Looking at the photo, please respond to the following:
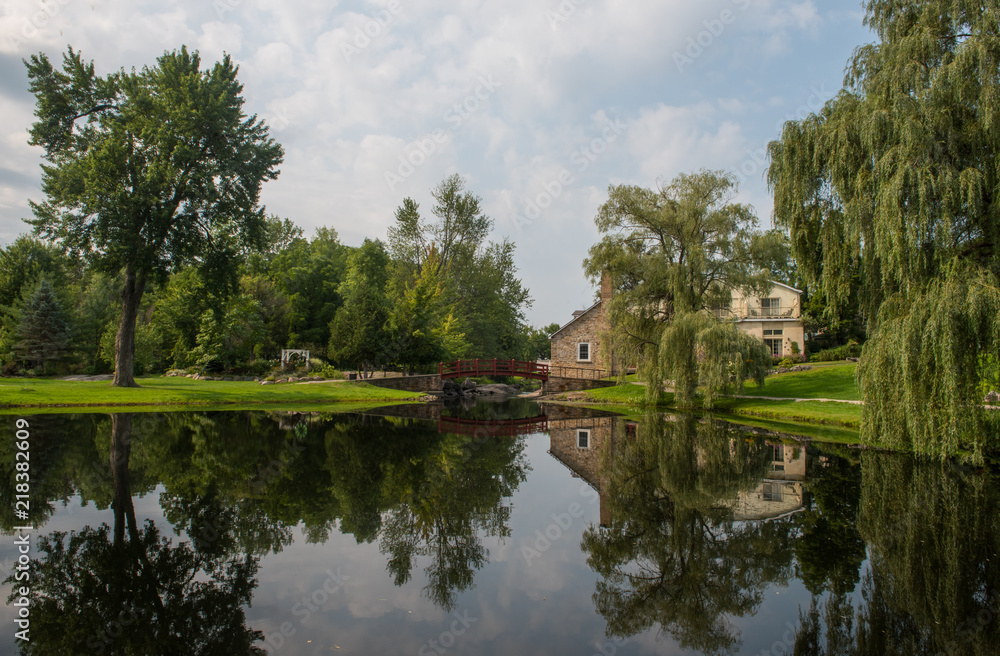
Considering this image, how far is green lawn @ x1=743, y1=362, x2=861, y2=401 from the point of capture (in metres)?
22.0

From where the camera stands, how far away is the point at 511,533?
7.28 metres

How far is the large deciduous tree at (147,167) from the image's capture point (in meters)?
21.6

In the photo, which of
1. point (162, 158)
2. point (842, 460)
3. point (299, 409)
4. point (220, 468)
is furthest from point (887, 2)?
point (162, 158)

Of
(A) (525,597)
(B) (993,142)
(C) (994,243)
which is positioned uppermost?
(B) (993,142)

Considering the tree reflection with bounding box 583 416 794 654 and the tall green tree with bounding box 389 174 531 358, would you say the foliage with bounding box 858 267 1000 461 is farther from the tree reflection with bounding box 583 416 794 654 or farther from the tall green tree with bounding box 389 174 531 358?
the tall green tree with bounding box 389 174 531 358

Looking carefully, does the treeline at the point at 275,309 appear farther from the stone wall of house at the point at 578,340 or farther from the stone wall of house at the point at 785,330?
the stone wall of house at the point at 785,330

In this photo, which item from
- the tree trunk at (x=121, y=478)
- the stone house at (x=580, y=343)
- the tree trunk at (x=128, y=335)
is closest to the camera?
the tree trunk at (x=121, y=478)

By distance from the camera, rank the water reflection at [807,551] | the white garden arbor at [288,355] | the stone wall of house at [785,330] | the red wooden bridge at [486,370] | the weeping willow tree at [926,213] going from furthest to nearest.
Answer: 1. the stone wall of house at [785,330]
2. the red wooden bridge at [486,370]
3. the white garden arbor at [288,355]
4. the weeping willow tree at [926,213]
5. the water reflection at [807,551]

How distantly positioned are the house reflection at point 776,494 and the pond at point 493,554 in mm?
61

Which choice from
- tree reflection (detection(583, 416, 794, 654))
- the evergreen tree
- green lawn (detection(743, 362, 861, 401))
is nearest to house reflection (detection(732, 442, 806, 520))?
tree reflection (detection(583, 416, 794, 654))

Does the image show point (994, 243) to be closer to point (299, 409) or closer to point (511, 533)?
point (511, 533)

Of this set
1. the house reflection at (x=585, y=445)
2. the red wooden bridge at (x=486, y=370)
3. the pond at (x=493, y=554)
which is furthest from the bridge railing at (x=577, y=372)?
the pond at (x=493, y=554)

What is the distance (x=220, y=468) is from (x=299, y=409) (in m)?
11.8

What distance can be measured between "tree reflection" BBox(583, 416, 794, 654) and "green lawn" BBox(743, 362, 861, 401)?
1334 centimetres
